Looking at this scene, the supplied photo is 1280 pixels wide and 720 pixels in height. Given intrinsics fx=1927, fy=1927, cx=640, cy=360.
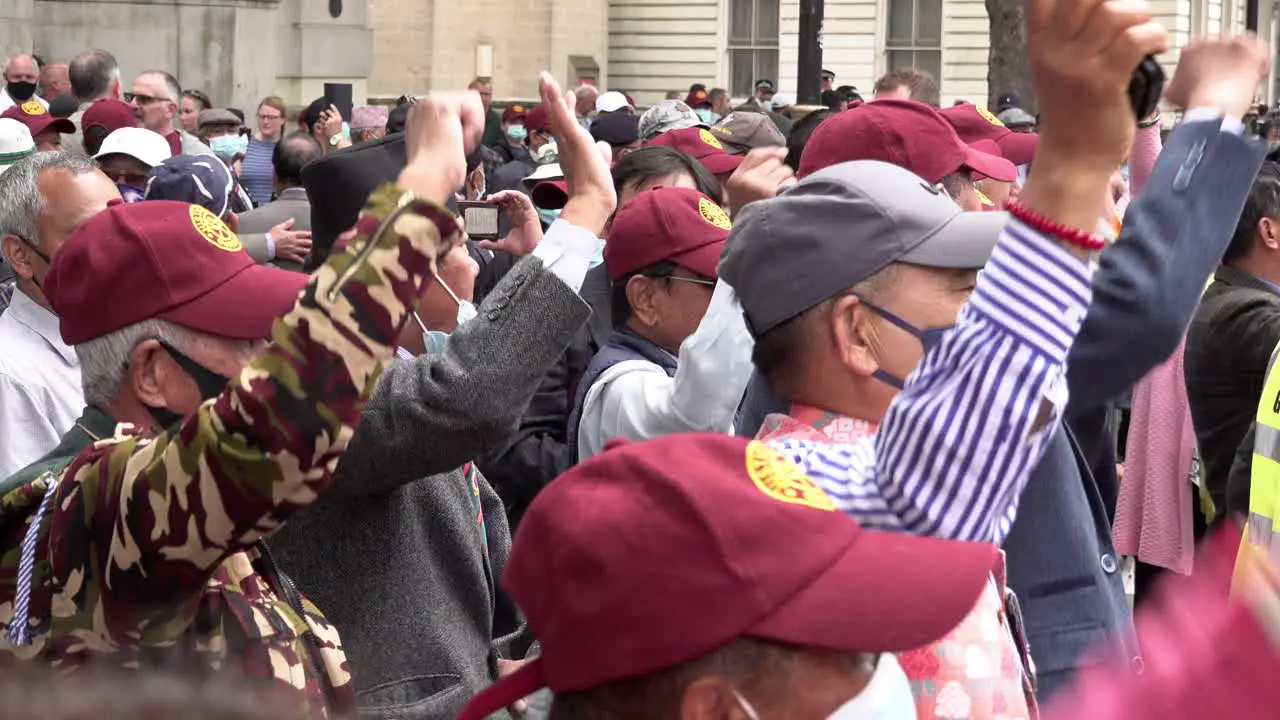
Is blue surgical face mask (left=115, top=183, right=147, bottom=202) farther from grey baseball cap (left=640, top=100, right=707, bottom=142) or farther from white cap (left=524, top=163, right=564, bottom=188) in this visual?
grey baseball cap (left=640, top=100, right=707, bottom=142)

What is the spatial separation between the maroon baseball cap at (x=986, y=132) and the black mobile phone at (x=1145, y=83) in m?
4.14

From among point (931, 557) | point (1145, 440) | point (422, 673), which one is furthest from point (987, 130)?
point (931, 557)

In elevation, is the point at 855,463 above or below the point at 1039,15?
below

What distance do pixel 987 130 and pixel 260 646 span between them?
4.92 m

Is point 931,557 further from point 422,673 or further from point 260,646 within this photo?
point 422,673

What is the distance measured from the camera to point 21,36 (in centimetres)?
1998

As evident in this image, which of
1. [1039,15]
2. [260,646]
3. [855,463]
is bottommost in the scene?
[260,646]

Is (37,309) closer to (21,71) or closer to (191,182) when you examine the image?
(191,182)

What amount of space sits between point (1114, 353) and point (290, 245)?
5039 mm

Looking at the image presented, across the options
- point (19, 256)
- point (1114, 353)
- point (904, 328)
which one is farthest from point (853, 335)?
point (19, 256)

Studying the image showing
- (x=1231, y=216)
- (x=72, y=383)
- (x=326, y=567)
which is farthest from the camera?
(x=72, y=383)

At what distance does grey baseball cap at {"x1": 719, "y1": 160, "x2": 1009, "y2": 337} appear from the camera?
273 centimetres

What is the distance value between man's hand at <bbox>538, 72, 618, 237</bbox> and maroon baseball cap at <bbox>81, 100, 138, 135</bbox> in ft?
22.8

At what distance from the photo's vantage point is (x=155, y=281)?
288cm
